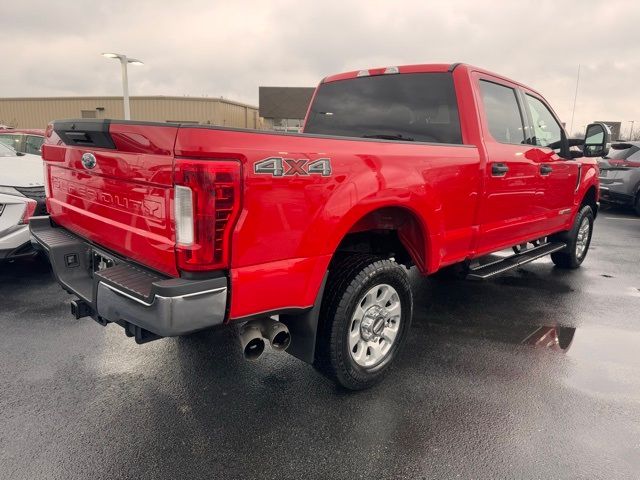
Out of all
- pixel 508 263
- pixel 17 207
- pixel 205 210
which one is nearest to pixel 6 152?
pixel 17 207

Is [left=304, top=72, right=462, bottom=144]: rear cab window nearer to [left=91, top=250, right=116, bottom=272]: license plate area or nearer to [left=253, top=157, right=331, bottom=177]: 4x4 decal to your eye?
[left=253, top=157, right=331, bottom=177]: 4x4 decal

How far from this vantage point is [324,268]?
95.0 inches

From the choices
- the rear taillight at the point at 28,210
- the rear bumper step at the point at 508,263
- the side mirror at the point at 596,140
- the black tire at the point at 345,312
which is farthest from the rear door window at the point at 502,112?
the rear taillight at the point at 28,210

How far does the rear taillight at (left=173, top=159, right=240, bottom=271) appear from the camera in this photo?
189 cm

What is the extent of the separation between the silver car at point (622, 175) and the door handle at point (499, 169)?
8.91 meters

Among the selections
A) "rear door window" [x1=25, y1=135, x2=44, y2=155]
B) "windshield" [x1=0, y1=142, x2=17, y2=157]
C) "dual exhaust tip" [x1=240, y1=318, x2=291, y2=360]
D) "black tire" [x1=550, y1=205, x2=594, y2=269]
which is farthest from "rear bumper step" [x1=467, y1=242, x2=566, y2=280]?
"rear door window" [x1=25, y1=135, x2=44, y2=155]

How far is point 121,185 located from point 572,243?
17.2 ft

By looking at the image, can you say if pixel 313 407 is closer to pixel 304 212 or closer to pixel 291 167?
pixel 304 212

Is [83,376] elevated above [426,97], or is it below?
below

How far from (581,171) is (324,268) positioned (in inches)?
164

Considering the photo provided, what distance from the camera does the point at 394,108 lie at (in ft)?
12.5

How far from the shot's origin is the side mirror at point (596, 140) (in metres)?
4.83

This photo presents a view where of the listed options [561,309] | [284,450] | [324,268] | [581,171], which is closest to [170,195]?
[324,268]

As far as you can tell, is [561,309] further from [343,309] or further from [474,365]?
[343,309]
